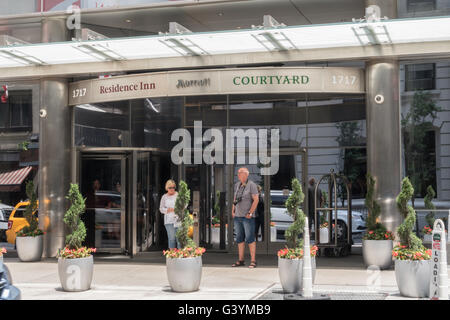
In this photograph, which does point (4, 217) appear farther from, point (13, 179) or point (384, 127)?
point (384, 127)

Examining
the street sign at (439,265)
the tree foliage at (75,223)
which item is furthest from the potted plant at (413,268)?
the tree foliage at (75,223)

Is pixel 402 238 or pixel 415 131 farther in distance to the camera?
pixel 415 131

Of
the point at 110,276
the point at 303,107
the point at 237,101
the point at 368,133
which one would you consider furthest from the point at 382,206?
the point at 110,276

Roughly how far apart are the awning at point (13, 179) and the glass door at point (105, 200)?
146 centimetres

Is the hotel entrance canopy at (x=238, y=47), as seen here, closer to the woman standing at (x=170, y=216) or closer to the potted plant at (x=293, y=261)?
the woman standing at (x=170, y=216)

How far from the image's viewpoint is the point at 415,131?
43.8 feet

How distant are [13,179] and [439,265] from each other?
1094 centimetres

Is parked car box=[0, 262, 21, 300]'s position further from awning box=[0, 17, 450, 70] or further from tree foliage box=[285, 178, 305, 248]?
awning box=[0, 17, 450, 70]

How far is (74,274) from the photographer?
386 inches

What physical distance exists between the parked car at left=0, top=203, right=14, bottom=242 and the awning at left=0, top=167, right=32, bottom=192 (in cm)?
43

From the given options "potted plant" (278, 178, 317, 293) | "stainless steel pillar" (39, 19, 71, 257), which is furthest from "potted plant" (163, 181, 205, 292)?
"stainless steel pillar" (39, 19, 71, 257)

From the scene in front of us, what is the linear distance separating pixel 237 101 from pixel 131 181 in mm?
3177

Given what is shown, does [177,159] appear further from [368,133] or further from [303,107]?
[368,133]

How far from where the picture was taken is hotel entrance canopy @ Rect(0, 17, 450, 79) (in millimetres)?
11781
